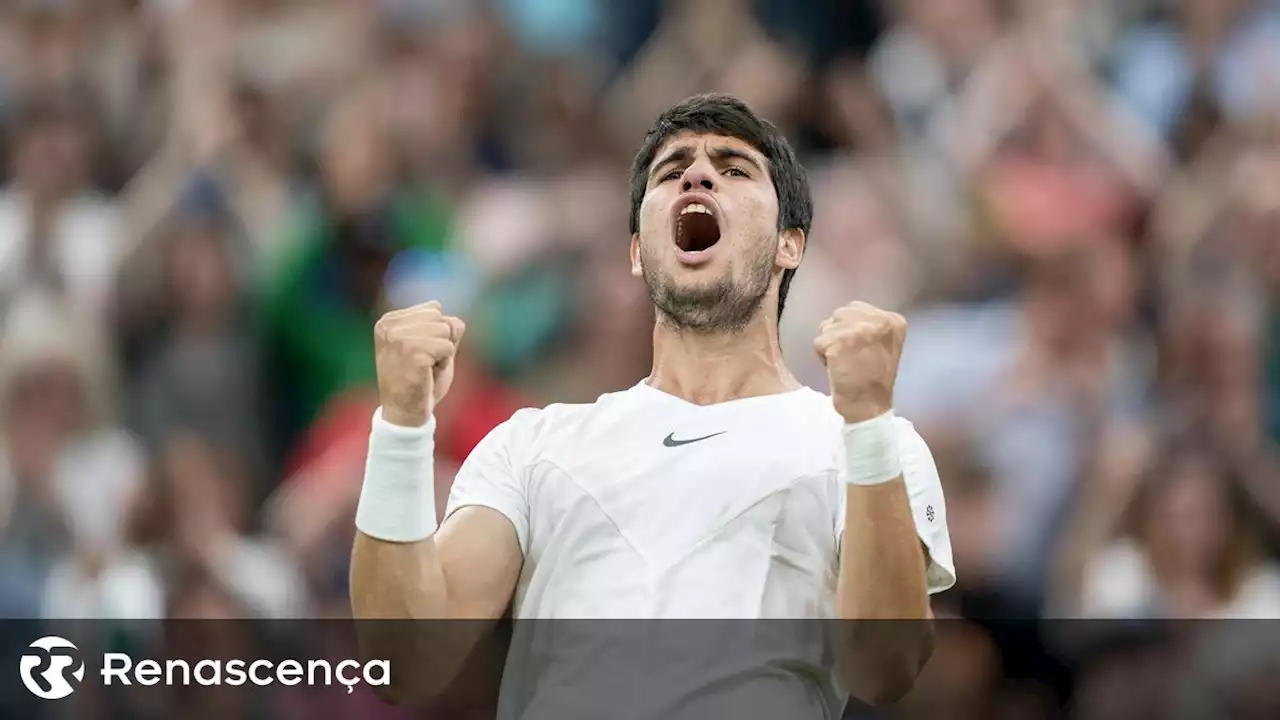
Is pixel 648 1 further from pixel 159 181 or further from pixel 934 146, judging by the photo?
pixel 159 181

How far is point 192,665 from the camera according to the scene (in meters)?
6.07

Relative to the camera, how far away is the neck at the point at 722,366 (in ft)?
13.5

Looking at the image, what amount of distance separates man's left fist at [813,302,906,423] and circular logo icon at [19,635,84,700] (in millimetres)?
3353

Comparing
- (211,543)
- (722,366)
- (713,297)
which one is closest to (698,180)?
(713,297)

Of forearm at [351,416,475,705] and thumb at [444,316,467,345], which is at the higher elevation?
thumb at [444,316,467,345]

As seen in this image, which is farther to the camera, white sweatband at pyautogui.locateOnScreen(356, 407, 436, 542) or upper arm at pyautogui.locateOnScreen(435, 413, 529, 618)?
upper arm at pyautogui.locateOnScreen(435, 413, 529, 618)

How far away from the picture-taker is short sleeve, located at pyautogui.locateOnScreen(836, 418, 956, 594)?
366 cm

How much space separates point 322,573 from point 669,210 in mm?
2766

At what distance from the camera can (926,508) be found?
370 cm

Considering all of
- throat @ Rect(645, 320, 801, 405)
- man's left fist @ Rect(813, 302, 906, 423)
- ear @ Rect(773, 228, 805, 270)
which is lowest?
throat @ Rect(645, 320, 801, 405)

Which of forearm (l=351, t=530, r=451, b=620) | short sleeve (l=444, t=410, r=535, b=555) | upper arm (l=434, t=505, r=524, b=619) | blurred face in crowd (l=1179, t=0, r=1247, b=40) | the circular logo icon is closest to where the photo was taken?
forearm (l=351, t=530, r=451, b=620)

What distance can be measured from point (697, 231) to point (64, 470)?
11.9 feet

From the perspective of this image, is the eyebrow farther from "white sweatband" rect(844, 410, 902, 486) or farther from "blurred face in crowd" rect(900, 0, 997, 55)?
"blurred face in crowd" rect(900, 0, 997, 55)

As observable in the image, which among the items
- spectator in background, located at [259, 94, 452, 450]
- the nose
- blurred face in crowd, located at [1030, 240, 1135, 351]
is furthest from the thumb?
blurred face in crowd, located at [1030, 240, 1135, 351]
